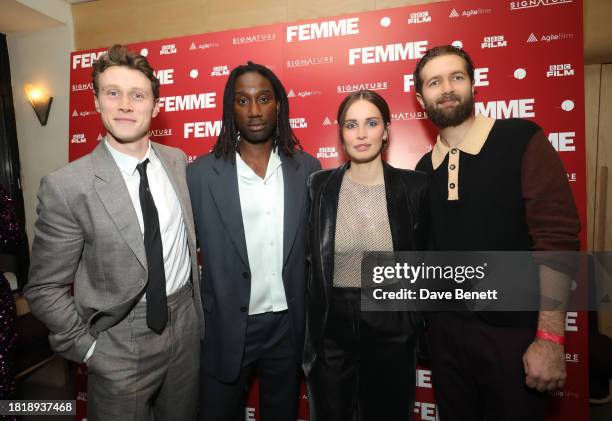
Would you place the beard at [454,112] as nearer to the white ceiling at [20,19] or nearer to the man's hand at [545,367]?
the man's hand at [545,367]

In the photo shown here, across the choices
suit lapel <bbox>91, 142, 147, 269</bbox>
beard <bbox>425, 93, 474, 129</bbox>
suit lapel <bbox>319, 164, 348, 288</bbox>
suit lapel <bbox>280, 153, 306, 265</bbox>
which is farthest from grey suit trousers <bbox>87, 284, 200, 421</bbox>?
beard <bbox>425, 93, 474, 129</bbox>

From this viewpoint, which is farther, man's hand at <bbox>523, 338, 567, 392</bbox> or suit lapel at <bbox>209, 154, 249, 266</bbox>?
suit lapel at <bbox>209, 154, 249, 266</bbox>

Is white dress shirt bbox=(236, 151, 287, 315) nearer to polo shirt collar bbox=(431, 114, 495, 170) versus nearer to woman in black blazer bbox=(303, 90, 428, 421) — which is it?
woman in black blazer bbox=(303, 90, 428, 421)

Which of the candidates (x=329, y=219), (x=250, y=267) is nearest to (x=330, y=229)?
(x=329, y=219)

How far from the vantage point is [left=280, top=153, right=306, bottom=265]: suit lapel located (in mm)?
1764

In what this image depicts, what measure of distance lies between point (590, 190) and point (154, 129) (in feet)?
13.6

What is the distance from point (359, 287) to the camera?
1.65 metres

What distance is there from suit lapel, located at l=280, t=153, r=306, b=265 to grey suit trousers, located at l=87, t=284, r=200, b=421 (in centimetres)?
60

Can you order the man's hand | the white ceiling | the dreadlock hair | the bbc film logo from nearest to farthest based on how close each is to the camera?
the man's hand
the dreadlock hair
the bbc film logo
the white ceiling

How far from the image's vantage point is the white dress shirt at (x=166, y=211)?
5.38 feet

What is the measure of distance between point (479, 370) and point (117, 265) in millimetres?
1712

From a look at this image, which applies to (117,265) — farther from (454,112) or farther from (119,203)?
(454,112)

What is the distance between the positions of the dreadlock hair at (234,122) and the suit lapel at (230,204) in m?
0.13

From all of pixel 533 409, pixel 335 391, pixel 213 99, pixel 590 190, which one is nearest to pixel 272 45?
pixel 213 99
